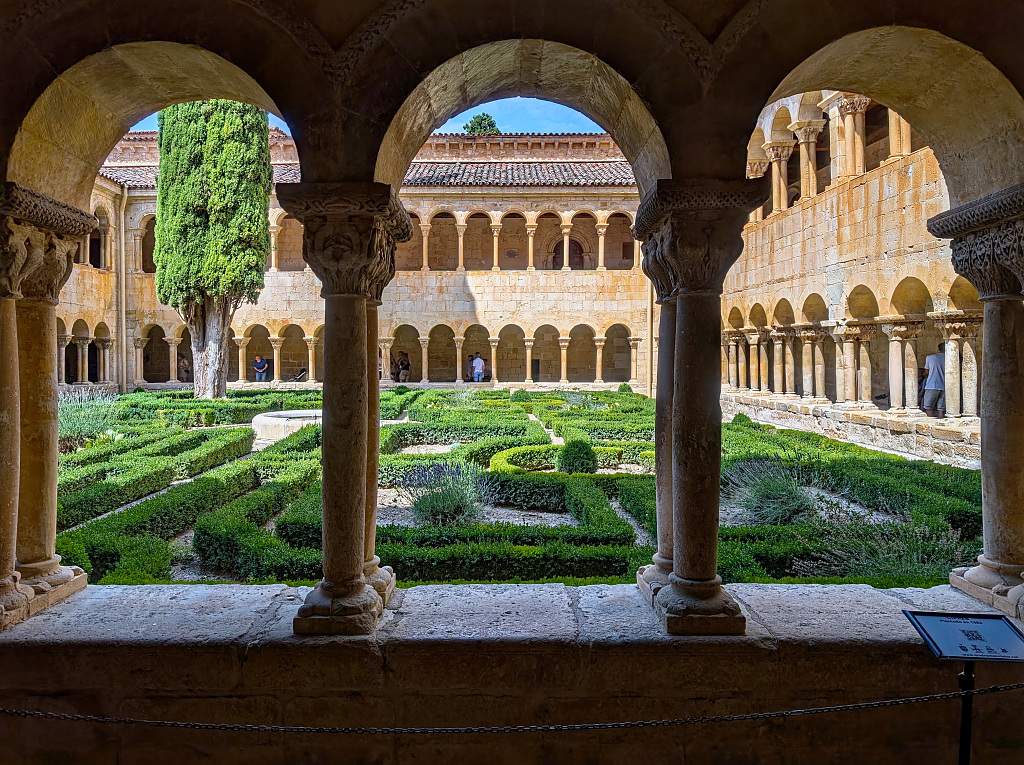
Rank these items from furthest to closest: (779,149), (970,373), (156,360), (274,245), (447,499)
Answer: (156,360) → (274,245) → (779,149) → (970,373) → (447,499)

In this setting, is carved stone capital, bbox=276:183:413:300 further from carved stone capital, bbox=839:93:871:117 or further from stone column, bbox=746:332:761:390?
stone column, bbox=746:332:761:390

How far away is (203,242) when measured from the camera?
18578 millimetres

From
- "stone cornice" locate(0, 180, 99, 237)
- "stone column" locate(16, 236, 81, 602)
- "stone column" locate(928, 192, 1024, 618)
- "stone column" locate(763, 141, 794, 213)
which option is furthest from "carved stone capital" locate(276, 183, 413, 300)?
"stone column" locate(763, 141, 794, 213)

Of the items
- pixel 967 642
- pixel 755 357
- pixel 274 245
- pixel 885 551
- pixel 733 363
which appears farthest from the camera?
pixel 274 245

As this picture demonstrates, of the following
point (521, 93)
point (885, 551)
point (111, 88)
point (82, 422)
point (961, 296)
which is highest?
point (521, 93)

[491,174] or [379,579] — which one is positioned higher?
[491,174]

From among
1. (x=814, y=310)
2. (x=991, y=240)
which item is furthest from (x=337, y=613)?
(x=814, y=310)

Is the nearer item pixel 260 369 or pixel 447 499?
pixel 447 499

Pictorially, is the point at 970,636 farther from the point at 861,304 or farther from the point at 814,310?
the point at 814,310

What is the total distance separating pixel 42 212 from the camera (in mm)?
3537

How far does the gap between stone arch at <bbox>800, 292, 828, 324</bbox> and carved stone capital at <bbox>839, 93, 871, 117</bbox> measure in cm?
371

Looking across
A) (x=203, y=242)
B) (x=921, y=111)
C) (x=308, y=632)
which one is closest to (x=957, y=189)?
(x=921, y=111)

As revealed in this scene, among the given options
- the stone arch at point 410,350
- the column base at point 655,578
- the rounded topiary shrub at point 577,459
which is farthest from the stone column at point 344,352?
the stone arch at point 410,350

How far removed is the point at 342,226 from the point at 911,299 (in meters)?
12.3
